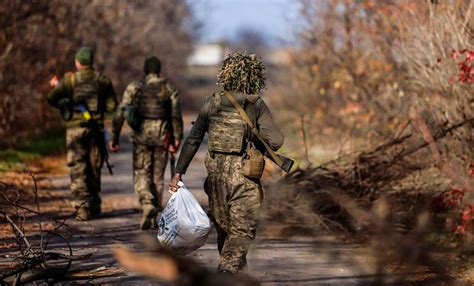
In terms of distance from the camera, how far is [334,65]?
23.0 metres

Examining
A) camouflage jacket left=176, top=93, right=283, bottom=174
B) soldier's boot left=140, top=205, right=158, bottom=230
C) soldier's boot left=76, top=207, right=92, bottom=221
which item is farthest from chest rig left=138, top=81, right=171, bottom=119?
camouflage jacket left=176, top=93, right=283, bottom=174

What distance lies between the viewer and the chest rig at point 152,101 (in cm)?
1152

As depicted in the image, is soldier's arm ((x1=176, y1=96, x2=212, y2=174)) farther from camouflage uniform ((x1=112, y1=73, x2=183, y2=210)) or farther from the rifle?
the rifle

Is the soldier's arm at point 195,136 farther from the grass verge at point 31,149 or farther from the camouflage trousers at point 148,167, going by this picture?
the grass verge at point 31,149

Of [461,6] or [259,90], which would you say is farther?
[461,6]

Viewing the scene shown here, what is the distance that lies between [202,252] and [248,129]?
2.60 metres

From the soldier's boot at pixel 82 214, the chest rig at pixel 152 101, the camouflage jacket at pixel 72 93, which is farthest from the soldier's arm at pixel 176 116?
the soldier's boot at pixel 82 214

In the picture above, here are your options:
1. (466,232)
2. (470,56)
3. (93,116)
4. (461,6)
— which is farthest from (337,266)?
(461,6)

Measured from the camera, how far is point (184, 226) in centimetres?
762

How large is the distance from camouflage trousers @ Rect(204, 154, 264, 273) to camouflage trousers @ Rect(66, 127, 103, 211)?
167 inches

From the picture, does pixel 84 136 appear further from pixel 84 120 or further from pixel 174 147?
pixel 174 147

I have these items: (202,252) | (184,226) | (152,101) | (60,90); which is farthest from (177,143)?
(184,226)

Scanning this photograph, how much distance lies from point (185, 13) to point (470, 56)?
4735cm

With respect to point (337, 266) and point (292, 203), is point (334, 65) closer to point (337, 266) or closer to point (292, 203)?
point (292, 203)
